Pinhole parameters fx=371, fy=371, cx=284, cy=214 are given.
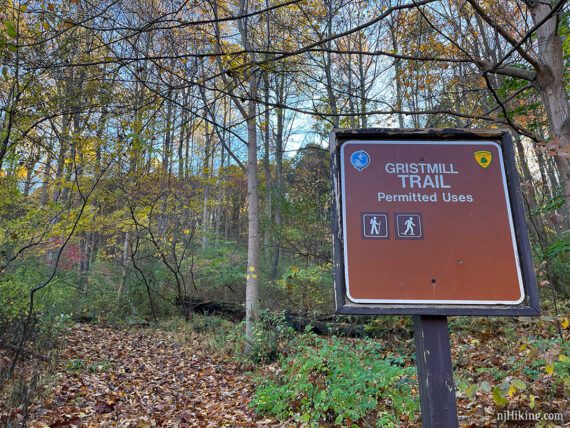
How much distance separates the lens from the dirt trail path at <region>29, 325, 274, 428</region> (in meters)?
4.38

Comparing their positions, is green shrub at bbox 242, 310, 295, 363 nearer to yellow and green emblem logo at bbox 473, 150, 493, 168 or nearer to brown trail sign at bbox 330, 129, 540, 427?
brown trail sign at bbox 330, 129, 540, 427

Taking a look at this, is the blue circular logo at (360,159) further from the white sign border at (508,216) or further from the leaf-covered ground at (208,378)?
the leaf-covered ground at (208,378)

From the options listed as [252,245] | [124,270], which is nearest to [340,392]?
[252,245]

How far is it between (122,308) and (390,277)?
10.8 meters

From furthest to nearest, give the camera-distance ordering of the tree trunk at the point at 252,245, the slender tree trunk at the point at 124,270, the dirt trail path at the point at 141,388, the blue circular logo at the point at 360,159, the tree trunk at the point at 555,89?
1. the slender tree trunk at the point at 124,270
2. the tree trunk at the point at 252,245
3. the dirt trail path at the point at 141,388
4. the tree trunk at the point at 555,89
5. the blue circular logo at the point at 360,159

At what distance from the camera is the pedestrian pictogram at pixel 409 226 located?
1.74 metres

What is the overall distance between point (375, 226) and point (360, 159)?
14.4 inches

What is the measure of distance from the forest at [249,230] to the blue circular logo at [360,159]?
945mm

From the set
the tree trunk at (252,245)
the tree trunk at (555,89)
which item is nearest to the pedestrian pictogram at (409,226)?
the tree trunk at (555,89)

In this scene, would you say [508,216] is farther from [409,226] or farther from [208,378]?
[208,378]

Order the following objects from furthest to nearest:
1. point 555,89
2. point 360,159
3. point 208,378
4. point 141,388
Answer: point 208,378 < point 141,388 < point 555,89 < point 360,159

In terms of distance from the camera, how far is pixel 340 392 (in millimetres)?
4008

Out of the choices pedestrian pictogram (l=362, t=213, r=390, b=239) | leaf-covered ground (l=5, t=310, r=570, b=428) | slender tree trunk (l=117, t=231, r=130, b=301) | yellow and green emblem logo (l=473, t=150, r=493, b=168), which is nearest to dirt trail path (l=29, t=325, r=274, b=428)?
leaf-covered ground (l=5, t=310, r=570, b=428)

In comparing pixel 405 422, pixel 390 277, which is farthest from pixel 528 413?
pixel 390 277
